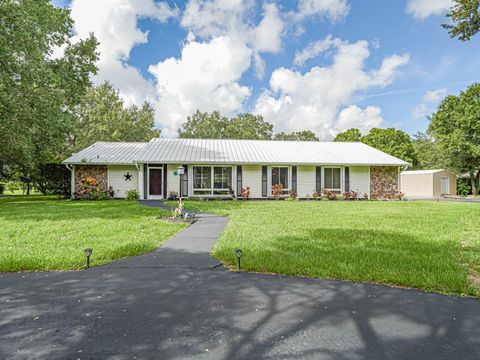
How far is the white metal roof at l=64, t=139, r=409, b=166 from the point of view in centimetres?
1867

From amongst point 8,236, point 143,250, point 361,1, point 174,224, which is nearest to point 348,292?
point 143,250

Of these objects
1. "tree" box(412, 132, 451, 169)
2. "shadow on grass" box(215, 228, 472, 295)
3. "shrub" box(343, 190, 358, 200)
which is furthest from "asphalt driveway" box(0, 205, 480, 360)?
"tree" box(412, 132, 451, 169)

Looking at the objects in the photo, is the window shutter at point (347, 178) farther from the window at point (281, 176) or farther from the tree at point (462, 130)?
the tree at point (462, 130)

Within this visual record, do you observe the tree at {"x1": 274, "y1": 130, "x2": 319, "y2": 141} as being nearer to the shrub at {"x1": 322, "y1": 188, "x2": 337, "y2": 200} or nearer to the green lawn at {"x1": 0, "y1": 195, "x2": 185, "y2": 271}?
the shrub at {"x1": 322, "y1": 188, "x2": 337, "y2": 200}

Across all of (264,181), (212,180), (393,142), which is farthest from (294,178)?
(393,142)

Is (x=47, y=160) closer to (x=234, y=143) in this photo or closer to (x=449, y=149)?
(x=234, y=143)

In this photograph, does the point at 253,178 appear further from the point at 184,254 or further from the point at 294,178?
the point at 184,254

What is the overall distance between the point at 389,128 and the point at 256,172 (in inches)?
1144

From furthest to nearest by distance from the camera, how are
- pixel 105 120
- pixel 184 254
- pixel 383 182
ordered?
pixel 105 120 < pixel 383 182 < pixel 184 254

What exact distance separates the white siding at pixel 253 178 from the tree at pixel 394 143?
26616mm

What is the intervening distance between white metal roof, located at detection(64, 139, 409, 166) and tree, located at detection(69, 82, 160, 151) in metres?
12.7

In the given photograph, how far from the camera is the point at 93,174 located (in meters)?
19.2

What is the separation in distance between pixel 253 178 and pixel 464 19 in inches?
503

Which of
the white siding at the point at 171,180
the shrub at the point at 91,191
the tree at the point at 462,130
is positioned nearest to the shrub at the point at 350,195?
the white siding at the point at 171,180
